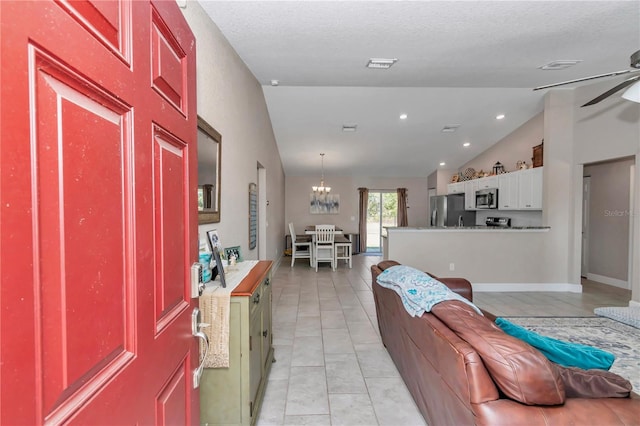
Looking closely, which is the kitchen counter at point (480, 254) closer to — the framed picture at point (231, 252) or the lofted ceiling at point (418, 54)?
the lofted ceiling at point (418, 54)

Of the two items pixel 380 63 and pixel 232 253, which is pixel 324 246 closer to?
pixel 380 63

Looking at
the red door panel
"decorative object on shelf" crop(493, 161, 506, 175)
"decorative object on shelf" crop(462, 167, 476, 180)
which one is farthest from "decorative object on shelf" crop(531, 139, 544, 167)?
the red door panel

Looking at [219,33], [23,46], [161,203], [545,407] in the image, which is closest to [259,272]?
[161,203]

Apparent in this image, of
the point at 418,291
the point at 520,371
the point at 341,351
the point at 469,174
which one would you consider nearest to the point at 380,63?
the point at 418,291

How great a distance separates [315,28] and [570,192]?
15.1ft

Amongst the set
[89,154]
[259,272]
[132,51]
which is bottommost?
[259,272]

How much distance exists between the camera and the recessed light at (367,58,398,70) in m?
3.24

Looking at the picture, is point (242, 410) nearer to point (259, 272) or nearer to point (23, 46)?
point (259, 272)

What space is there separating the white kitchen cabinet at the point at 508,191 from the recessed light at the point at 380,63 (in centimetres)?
346

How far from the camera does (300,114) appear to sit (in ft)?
17.5

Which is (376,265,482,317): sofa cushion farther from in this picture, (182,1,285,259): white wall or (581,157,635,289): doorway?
(581,157,635,289): doorway

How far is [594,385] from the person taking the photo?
1.20 m

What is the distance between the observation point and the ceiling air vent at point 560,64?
132 inches

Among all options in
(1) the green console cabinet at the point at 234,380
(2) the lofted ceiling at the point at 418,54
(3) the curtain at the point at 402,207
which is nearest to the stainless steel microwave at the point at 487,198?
(2) the lofted ceiling at the point at 418,54
